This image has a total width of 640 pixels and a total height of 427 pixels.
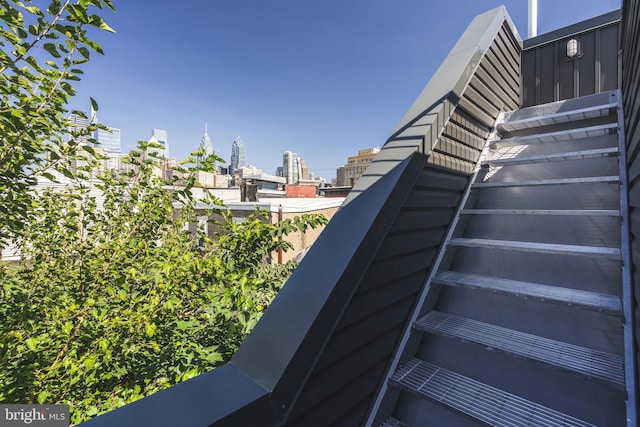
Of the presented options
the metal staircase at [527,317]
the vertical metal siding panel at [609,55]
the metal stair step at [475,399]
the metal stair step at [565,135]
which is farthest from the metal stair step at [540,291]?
the vertical metal siding panel at [609,55]

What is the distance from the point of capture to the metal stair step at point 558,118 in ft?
7.60

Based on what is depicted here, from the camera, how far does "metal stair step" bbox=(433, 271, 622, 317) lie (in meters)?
1.19

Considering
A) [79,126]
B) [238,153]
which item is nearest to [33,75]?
[79,126]

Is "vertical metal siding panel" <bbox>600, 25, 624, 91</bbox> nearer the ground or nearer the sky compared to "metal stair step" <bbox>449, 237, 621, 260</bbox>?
nearer the sky

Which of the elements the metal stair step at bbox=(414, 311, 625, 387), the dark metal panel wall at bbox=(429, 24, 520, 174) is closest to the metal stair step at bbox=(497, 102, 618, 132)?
the dark metal panel wall at bbox=(429, 24, 520, 174)

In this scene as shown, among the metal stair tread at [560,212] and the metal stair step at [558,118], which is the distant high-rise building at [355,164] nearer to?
the metal stair step at [558,118]

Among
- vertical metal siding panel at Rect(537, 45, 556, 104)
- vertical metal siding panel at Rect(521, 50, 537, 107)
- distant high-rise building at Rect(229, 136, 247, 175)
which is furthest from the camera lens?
distant high-rise building at Rect(229, 136, 247, 175)

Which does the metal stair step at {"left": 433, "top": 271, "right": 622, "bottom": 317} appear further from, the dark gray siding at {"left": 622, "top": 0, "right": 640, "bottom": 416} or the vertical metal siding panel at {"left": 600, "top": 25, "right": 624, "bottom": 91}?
the vertical metal siding panel at {"left": 600, "top": 25, "right": 624, "bottom": 91}

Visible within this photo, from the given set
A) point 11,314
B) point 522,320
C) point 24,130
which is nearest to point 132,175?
point 24,130

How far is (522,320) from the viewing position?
1451 millimetres

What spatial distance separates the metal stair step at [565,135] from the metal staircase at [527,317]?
39 mm

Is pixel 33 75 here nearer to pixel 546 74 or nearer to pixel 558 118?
pixel 558 118

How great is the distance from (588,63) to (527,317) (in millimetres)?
3244

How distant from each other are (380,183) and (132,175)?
2272 millimetres
